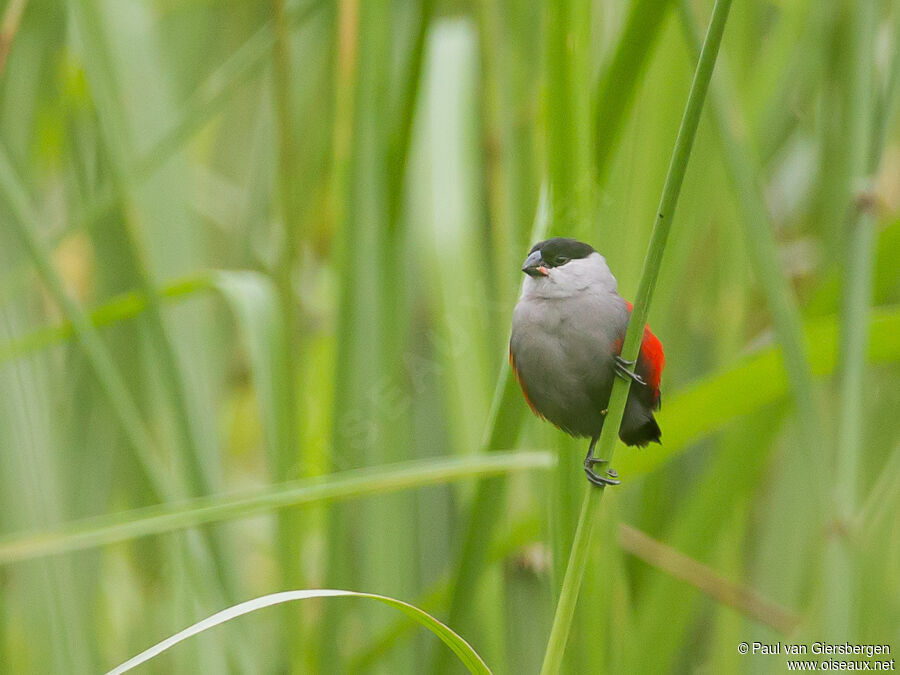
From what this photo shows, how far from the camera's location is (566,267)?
486 millimetres

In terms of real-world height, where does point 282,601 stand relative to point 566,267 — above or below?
below

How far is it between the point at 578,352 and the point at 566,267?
0.18 feet

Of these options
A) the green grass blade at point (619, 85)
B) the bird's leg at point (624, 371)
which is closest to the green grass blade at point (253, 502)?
the bird's leg at point (624, 371)

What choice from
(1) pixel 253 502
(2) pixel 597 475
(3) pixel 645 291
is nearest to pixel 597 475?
(2) pixel 597 475

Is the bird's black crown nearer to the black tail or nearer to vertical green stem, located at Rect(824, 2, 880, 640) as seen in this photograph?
the black tail

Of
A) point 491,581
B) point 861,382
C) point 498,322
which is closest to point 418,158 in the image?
point 498,322

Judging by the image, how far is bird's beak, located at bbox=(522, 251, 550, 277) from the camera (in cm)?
48

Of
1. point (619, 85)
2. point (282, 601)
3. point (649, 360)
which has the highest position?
point (619, 85)

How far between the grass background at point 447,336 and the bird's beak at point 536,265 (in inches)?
1.4

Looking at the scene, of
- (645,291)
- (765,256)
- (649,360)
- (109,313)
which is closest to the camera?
(645,291)

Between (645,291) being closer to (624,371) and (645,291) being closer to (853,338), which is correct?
(624,371)

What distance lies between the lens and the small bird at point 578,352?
1.63 feet

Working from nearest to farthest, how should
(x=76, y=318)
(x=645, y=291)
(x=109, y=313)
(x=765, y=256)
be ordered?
(x=645, y=291)
(x=765, y=256)
(x=76, y=318)
(x=109, y=313)

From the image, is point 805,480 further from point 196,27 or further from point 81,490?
point 196,27
